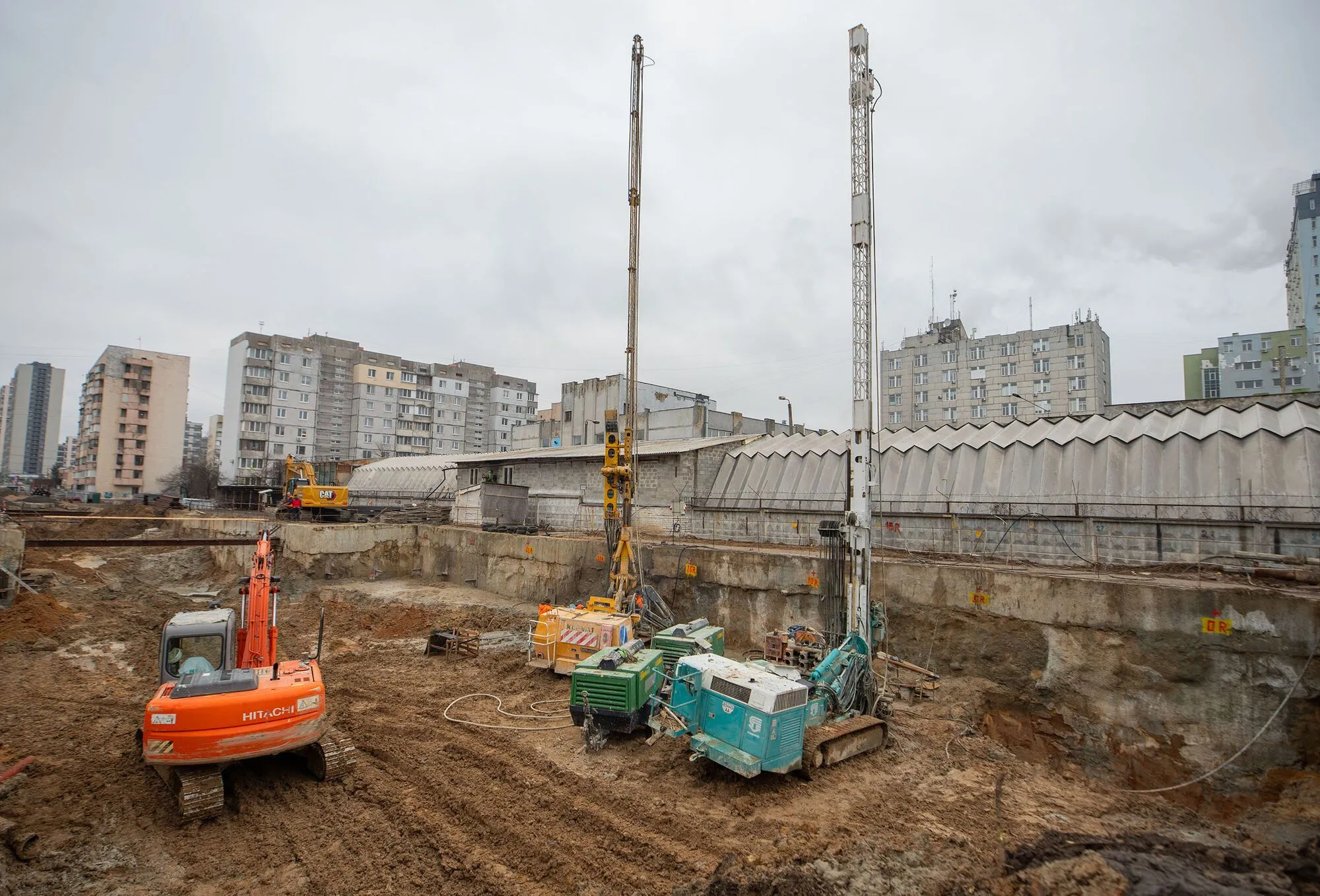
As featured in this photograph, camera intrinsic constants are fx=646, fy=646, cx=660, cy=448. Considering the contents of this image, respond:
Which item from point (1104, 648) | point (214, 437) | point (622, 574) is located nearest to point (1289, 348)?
point (1104, 648)

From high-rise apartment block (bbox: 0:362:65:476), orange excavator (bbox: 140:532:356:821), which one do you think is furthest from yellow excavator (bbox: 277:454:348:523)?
high-rise apartment block (bbox: 0:362:65:476)

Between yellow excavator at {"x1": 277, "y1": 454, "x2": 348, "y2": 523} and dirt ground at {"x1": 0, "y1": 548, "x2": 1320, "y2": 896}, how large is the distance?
19719mm

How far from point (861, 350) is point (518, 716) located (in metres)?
10.2

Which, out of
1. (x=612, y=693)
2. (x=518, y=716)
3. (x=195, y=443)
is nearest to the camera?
(x=612, y=693)

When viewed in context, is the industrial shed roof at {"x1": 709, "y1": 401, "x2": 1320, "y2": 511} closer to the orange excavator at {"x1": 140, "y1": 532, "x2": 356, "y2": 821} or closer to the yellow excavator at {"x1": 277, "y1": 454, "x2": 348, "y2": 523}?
the orange excavator at {"x1": 140, "y1": 532, "x2": 356, "y2": 821}

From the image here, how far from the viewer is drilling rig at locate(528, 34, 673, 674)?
586 inches

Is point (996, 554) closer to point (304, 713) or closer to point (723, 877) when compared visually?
point (723, 877)

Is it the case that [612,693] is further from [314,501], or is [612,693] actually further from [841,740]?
[314,501]

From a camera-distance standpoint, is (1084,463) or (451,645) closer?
(451,645)

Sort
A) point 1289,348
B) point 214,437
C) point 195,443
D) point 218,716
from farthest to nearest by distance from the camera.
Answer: point 195,443
point 214,437
point 1289,348
point 218,716

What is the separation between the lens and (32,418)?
147125mm

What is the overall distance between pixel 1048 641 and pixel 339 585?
27.0 metres

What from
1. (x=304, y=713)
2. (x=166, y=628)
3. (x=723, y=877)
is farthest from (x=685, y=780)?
(x=166, y=628)

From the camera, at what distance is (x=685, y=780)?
984cm
